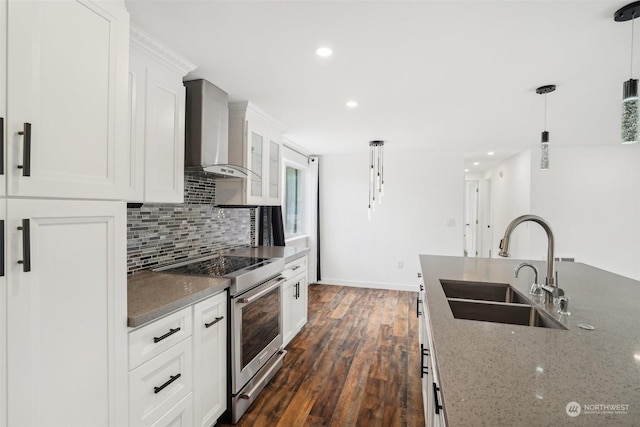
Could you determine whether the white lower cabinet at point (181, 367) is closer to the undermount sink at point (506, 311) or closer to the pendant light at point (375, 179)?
the undermount sink at point (506, 311)

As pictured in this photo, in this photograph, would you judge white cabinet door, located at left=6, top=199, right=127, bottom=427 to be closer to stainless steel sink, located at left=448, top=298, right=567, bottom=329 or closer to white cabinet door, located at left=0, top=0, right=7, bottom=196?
white cabinet door, located at left=0, top=0, right=7, bottom=196

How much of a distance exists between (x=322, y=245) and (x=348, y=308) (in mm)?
1620

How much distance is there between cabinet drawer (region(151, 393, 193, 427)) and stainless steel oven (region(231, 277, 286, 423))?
0.35m

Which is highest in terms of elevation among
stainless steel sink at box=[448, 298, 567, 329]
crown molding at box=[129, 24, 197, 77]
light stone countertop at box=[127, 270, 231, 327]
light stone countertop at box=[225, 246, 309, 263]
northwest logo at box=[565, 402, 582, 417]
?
crown molding at box=[129, 24, 197, 77]

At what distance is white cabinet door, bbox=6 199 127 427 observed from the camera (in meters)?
0.90

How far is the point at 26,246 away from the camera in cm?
90

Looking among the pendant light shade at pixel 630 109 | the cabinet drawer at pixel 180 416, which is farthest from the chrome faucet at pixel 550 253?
the cabinet drawer at pixel 180 416

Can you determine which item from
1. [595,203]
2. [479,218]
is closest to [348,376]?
[595,203]

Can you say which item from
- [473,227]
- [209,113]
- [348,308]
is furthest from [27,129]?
[473,227]

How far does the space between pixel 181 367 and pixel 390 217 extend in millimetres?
4321

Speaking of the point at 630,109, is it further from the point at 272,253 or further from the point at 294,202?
the point at 294,202

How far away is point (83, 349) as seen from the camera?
110 cm

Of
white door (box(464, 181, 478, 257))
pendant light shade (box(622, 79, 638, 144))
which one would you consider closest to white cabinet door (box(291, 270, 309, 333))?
pendant light shade (box(622, 79, 638, 144))

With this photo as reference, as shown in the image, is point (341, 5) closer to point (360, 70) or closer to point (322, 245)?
point (360, 70)
